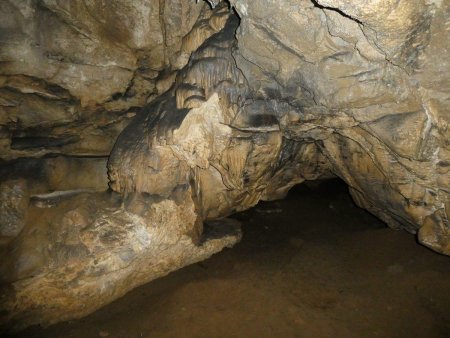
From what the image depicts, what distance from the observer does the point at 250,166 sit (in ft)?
12.7

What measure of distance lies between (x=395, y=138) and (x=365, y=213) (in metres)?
3.17

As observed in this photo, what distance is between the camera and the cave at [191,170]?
313 centimetres

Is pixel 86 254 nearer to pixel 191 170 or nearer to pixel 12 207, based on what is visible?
pixel 12 207

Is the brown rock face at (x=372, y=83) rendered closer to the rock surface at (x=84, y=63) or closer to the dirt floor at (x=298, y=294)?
the dirt floor at (x=298, y=294)

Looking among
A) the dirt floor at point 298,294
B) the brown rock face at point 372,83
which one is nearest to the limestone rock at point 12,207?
the dirt floor at point 298,294

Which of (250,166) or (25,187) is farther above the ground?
(250,166)

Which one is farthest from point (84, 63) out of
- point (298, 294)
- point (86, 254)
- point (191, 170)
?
point (298, 294)

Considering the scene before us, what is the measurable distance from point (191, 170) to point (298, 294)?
2.10m

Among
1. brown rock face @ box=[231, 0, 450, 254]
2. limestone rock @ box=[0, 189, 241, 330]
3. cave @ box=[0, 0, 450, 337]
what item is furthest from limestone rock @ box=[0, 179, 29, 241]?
brown rock face @ box=[231, 0, 450, 254]

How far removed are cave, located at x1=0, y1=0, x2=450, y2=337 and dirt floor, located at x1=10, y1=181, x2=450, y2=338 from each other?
0.02m

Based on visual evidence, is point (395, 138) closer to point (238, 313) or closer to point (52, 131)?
point (238, 313)

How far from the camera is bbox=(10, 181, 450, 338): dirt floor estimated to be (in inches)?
140

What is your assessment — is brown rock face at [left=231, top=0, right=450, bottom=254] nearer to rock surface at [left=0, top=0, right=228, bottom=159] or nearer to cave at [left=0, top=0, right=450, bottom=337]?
cave at [left=0, top=0, right=450, bottom=337]

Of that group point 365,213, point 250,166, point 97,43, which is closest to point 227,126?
point 250,166
